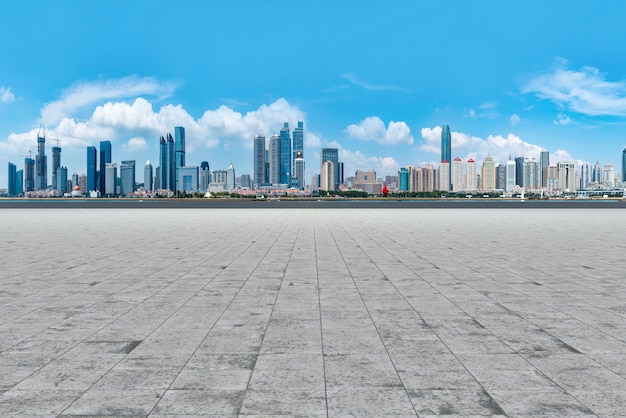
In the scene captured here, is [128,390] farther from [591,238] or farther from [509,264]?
[591,238]

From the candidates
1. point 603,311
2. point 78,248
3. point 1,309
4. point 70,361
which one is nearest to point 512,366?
point 603,311

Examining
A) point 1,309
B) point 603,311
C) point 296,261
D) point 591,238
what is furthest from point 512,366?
point 591,238

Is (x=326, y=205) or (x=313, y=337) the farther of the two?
(x=326, y=205)

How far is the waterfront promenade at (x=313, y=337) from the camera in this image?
17.1ft

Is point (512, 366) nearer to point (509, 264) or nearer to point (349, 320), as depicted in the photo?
point (349, 320)

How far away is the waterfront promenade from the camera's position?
5219 mm

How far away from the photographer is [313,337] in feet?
24.5

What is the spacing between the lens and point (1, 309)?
9.36 m

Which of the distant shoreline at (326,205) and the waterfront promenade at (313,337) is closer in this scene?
Answer: the waterfront promenade at (313,337)

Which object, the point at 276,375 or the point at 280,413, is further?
the point at 276,375

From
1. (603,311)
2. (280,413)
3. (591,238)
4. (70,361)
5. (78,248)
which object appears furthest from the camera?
(591,238)

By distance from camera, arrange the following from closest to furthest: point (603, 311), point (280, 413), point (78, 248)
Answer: point (280, 413), point (603, 311), point (78, 248)

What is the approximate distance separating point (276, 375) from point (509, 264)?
37.1 feet

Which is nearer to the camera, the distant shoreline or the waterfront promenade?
the waterfront promenade
